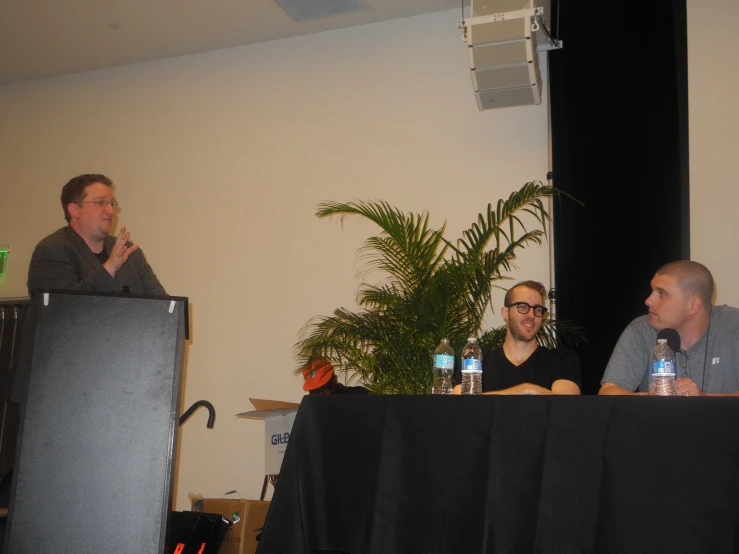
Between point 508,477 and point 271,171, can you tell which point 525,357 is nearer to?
point 508,477

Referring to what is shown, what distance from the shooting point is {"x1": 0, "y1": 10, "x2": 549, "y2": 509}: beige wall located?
4719 mm

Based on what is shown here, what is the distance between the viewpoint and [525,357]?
3268mm

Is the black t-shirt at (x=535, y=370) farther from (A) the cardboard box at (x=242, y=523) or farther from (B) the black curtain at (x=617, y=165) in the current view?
(A) the cardboard box at (x=242, y=523)

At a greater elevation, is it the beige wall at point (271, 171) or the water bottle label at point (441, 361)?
the beige wall at point (271, 171)

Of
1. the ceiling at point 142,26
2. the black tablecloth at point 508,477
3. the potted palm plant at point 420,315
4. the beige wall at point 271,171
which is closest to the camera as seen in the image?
the black tablecloth at point 508,477

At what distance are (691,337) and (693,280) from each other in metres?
0.21

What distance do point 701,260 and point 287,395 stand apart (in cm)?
257

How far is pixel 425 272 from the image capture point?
378cm

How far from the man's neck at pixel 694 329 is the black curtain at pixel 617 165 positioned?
1.14 m

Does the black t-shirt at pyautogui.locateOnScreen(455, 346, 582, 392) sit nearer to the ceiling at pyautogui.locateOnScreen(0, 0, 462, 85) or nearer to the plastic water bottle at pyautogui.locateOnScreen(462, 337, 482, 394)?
the plastic water bottle at pyautogui.locateOnScreen(462, 337, 482, 394)

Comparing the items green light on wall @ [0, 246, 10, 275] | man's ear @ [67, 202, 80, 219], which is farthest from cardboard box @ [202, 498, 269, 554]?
green light on wall @ [0, 246, 10, 275]

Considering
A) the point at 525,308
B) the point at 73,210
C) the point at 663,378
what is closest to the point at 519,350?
the point at 525,308

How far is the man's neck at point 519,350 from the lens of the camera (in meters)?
3.27

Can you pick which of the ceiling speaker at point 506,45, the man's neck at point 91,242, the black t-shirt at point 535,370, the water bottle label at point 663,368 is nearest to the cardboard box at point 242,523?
the black t-shirt at point 535,370
